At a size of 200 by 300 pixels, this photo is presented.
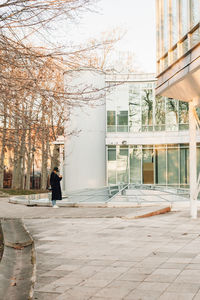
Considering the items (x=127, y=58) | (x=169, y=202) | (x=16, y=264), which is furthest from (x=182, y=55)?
(x=127, y=58)

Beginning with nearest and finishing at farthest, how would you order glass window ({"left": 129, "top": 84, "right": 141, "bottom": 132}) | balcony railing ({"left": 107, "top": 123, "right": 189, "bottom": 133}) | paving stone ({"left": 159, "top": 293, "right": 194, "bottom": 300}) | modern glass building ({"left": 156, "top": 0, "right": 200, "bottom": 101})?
paving stone ({"left": 159, "top": 293, "right": 194, "bottom": 300})
modern glass building ({"left": 156, "top": 0, "right": 200, "bottom": 101})
balcony railing ({"left": 107, "top": 123, "right": 189, "bottom": 133})
glass window ({"left": 129, "top": 84, "right": 141, "bottom": 132})

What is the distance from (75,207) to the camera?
→ 1636cm

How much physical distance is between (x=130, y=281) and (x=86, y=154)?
860 inches

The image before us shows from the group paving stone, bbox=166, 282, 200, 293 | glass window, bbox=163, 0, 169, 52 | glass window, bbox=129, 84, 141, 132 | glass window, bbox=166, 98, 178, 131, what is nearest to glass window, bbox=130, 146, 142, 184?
glass window, bbox=129, 84, 141, 132

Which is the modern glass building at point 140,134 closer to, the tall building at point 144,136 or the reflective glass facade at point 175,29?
the tall building at point 144,136

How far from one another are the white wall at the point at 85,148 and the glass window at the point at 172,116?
5012 mm

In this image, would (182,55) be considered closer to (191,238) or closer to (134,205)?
(191,238)

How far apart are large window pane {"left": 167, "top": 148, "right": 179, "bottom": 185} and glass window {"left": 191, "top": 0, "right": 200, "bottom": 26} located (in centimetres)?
1886

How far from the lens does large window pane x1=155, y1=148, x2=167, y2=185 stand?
97.9ft

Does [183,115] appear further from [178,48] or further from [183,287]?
[183,287]

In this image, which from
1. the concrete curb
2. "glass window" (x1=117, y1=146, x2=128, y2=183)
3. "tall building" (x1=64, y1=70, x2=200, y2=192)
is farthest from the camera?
"glass window" (x1=117, y1=146, x2=128, y2=183)

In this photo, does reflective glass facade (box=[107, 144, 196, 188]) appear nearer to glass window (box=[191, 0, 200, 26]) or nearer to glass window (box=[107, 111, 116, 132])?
glass window (box=[107, 111, 116, 132])

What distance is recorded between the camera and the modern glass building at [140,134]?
97.8ft

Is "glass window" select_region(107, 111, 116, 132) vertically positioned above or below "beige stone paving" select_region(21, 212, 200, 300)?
above
